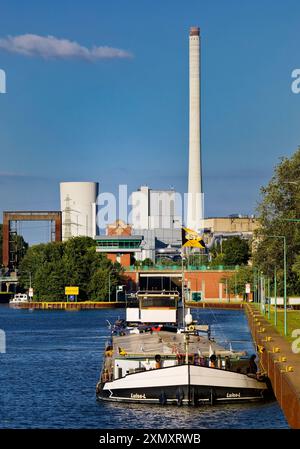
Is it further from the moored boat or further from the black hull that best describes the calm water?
the moored boat

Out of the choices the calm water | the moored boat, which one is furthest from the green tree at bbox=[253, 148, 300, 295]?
the moored boat

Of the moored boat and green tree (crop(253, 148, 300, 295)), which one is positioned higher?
green tree (crop(253, 148, 300, 295))

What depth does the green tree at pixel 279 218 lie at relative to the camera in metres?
116

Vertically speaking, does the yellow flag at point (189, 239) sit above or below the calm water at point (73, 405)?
above

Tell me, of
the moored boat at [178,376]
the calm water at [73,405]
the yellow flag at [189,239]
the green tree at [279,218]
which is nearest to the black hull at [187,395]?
the moored boat at [178,376]

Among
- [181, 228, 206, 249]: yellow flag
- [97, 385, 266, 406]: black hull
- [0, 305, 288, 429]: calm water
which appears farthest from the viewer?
[181, 228, 206, 249]: yellow flag

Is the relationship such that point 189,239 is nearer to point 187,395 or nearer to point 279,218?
point 187,395

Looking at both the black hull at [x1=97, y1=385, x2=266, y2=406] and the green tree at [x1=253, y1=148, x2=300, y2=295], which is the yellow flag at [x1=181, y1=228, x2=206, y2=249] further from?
the green tree at [x1=253, y1=148, x2=300, y2=295]

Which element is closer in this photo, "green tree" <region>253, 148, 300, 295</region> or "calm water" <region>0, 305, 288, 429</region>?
"calm water" <region>0, 305, 288, 429</region>

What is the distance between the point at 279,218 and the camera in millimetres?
117812

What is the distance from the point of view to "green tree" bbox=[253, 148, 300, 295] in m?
116

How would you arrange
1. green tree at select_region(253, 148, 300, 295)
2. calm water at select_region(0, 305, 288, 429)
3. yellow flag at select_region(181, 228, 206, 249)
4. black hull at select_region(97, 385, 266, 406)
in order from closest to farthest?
calm water at select_region(0, 305, 288, 429) → black hull at select_region(97, 385, 266, 406) → yellow flag at select_region(181, 228, 206, 249) → green tree at select_region(253, 148, 300, 295)

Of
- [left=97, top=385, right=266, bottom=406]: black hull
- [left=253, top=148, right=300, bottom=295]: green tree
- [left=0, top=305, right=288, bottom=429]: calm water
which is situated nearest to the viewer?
[left=0, top=305, right=288, bottom=429]: calm water

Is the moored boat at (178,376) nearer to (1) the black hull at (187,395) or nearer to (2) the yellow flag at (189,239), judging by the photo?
(1) the black hull at (187,395)
